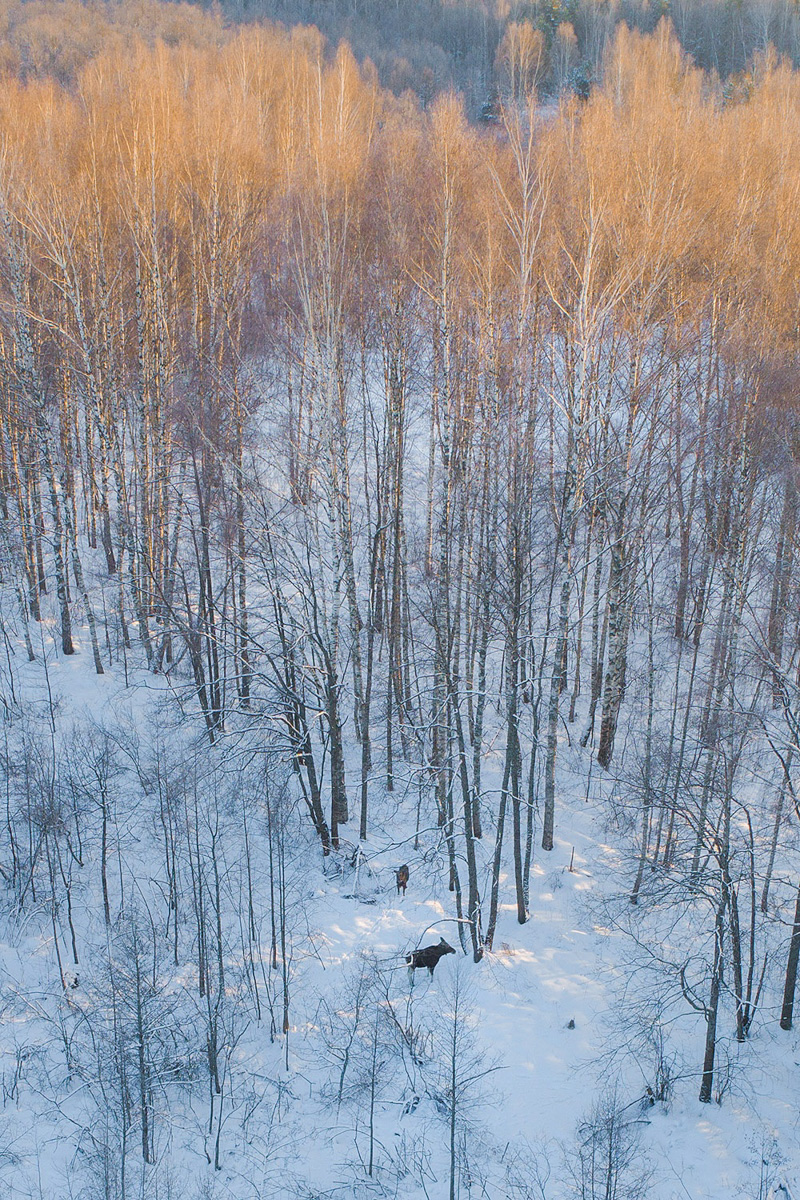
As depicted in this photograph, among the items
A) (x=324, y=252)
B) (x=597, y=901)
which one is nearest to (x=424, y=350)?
(x=324, y=252)

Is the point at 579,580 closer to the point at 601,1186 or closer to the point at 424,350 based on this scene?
the point at 424,350

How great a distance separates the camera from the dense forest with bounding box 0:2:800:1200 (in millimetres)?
14078

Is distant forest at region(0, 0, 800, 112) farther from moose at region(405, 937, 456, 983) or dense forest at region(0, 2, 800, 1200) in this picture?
moose at region(405, 937, 456, 983)

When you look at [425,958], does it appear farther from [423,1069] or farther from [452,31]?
[452,31]

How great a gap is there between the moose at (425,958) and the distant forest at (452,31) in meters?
50.0

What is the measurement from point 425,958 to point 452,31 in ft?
269

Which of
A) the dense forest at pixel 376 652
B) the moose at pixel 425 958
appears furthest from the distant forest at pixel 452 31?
the moose at pixel 425 958

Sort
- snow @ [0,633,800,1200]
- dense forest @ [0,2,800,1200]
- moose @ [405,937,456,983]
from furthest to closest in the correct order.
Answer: moose @ [405,937,456,983] < dense forest @ [0,2,800,1200] < snow @ [0,633,800,1200]

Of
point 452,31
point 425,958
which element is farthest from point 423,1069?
point 452,31

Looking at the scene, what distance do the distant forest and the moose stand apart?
50.0 metres

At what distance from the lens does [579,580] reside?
24.9 metres

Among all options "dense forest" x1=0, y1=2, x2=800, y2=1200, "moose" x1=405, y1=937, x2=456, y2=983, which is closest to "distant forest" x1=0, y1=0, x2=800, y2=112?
"dense forest" x1=0, y1=2, x2=800, y2=1200

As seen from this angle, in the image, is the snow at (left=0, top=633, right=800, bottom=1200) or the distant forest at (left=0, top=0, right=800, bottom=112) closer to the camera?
the snow at (left=0, top=633, right=800, bottom=1200)

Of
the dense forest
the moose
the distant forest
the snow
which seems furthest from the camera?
the distant forest
